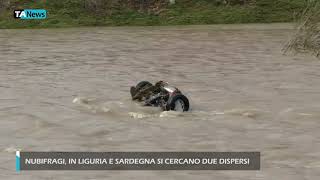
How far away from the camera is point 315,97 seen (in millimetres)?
14586

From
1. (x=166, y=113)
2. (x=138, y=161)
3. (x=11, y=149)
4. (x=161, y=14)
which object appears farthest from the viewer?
(x=161, y=14)

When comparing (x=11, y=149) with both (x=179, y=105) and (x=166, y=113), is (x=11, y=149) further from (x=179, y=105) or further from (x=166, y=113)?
(x=179, y=105)

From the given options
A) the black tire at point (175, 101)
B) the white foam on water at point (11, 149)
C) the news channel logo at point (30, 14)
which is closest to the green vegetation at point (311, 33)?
the black tire at point (175, 101)

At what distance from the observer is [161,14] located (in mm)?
48250

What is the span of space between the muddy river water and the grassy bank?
1864 cm

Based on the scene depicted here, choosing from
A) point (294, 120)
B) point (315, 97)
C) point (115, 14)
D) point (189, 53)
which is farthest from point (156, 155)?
point (115, 14)

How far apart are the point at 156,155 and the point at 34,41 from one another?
80.3 feet

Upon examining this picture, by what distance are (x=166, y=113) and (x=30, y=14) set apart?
127 ft

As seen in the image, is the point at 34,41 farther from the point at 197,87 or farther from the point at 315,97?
the point at 315,97

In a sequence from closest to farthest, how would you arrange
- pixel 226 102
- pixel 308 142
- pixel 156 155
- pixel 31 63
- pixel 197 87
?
pixel 156 155 → pixel 308 142 → pixel 226 102 → pixel 197 87 → pixel 31 63

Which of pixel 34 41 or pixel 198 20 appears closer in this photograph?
pixel 34 41

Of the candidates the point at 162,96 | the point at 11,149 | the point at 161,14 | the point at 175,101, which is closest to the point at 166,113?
the point at 175,101

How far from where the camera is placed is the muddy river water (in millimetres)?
9703

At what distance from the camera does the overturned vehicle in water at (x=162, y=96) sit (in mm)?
12859
